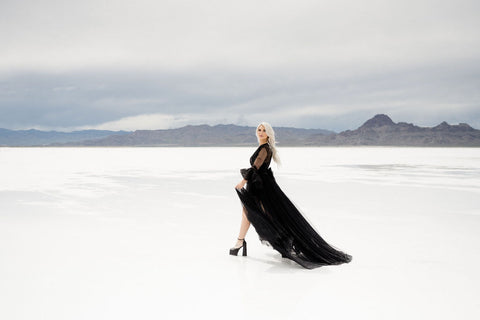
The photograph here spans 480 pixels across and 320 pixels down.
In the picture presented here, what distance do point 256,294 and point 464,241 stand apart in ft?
12.0

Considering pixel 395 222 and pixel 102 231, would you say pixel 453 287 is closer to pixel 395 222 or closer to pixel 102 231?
pixel 395 222

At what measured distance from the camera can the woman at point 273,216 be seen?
499cm

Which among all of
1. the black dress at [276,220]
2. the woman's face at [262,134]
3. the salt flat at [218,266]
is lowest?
the salt flat at [218,266]

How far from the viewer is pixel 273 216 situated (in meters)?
5.07

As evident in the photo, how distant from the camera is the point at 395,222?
7.67m

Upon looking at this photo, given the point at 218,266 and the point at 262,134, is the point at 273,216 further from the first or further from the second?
the point at 262,134

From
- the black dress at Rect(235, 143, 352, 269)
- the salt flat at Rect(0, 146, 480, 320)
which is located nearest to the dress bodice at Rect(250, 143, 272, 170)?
the black dress at Rect(235, 143, 352, 269)

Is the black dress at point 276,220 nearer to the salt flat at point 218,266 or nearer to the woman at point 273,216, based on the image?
the woman at point 273,216

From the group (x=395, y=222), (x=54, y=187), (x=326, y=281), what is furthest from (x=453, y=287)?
(x=54, y=187)

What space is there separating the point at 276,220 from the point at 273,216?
0.19 ft

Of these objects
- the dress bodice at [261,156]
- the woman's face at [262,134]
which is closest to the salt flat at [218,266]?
the dress bodice at [261,156]

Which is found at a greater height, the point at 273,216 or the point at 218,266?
the point at 273,216

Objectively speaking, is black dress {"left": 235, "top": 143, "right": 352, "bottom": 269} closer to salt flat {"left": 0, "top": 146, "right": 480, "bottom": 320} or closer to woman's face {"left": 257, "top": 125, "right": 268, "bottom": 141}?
woman's face {"left": 257, "top": 125, "right": 268, "bottom": 141}

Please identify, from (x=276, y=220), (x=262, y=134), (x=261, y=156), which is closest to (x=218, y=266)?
(x=276, y=220)
